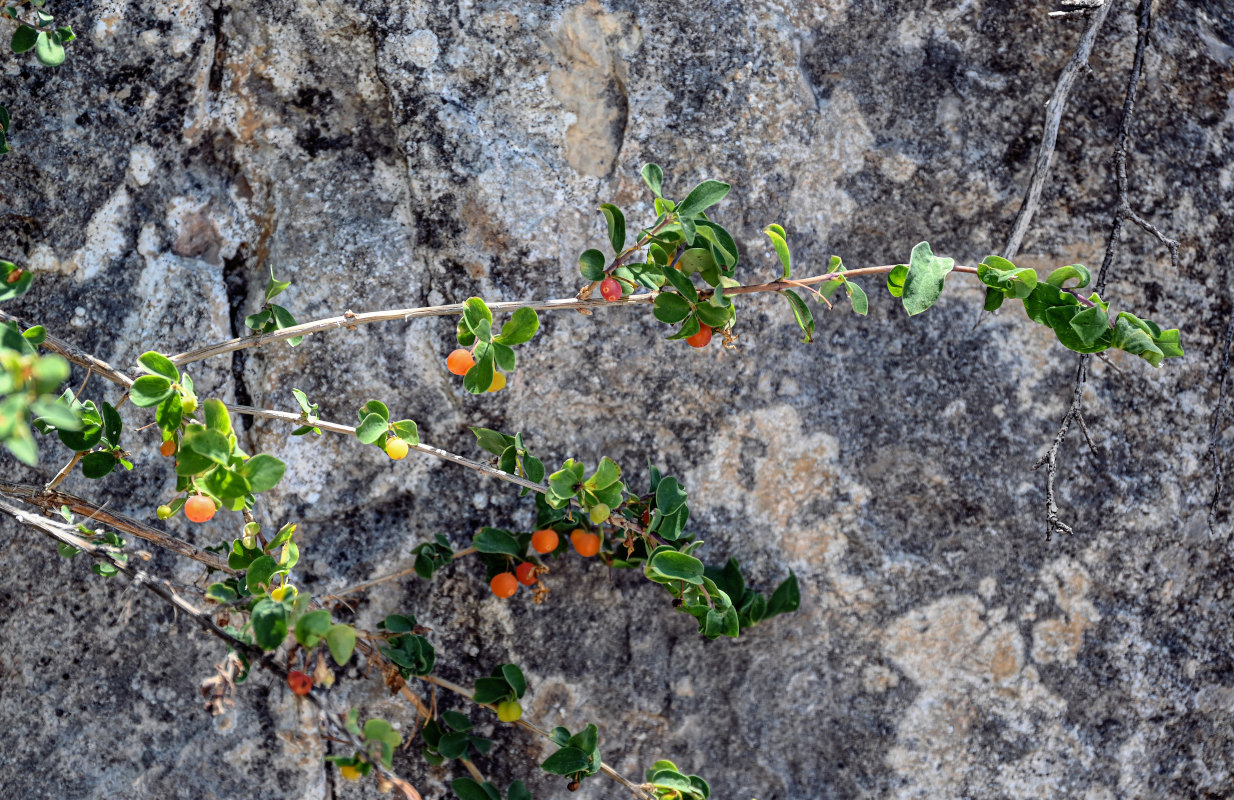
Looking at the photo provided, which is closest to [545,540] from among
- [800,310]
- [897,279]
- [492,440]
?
[492,440]

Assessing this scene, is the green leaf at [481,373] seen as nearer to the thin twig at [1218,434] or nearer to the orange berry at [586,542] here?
the orange berry at [586,542]

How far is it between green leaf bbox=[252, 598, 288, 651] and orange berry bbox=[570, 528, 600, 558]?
50 centimetres

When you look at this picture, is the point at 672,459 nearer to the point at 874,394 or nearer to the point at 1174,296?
the point at 874,394

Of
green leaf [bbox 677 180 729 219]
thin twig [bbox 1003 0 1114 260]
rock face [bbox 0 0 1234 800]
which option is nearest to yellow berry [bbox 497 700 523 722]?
rock face [bbox 0 0 1234 800]

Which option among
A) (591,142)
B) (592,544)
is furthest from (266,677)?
(591,142)

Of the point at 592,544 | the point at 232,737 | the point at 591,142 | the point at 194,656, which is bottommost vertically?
the point at 232,737

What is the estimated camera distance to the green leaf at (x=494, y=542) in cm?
142

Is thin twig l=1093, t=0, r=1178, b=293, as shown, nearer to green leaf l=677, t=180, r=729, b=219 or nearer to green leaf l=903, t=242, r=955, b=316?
green leaf l=903, t=242, r=955, b=316

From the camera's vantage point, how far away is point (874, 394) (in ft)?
5.17

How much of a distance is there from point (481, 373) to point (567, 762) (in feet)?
1.94

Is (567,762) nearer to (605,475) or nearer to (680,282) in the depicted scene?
(605,475)

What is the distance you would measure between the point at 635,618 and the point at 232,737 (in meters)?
0.67

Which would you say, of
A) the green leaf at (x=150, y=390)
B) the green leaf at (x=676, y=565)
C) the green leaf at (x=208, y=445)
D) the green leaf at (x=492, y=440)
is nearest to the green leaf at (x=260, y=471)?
the green leaf at (x=208, y=445)

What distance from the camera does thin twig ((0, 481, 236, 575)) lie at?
1.23m
